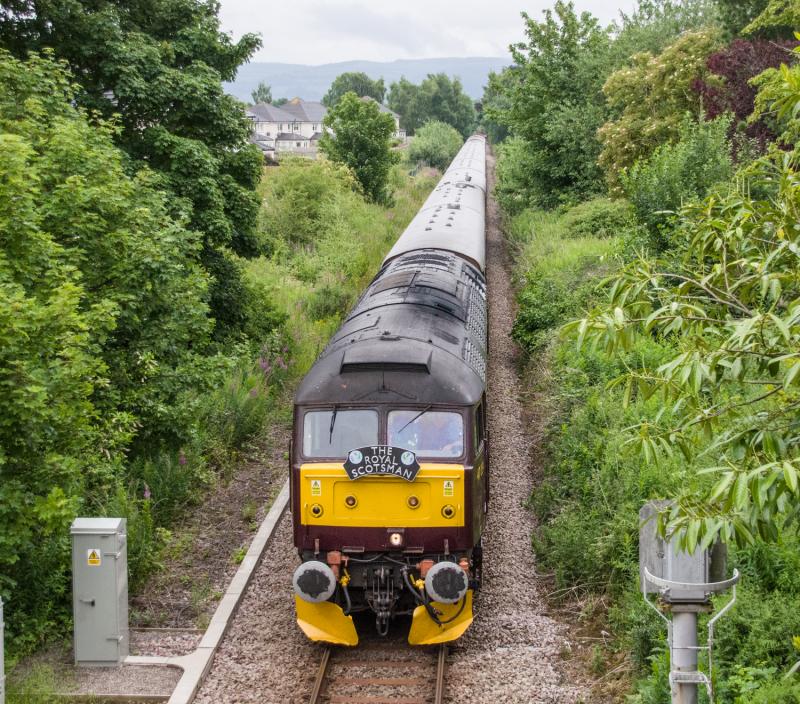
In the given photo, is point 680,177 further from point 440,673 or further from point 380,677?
point 380,677

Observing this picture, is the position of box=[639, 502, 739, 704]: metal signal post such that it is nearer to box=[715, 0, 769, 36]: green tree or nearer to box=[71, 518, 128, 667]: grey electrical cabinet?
box=[71, 518, 128, 667]: grey electrical cabinet

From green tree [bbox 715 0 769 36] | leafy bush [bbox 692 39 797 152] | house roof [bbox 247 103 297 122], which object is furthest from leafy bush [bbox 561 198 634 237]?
house roof [bbox 247 103 297 122]

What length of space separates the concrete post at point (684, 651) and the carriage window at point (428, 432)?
390 centimetres

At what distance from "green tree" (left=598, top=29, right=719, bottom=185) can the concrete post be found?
20587 mm

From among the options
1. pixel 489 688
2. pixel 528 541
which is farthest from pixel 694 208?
pixel 528 541

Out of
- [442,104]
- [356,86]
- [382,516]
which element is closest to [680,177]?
→ [382,516]

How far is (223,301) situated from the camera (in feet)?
53.0

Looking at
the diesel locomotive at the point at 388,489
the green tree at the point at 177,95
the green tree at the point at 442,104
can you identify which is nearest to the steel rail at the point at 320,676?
the diesel locomotive at the point at 388,489

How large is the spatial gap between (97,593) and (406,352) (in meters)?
3.83

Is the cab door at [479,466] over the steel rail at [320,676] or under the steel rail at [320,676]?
Result: over

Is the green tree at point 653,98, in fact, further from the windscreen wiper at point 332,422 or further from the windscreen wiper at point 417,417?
the windscreen wiper at point 332,422

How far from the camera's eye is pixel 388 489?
8.34 m

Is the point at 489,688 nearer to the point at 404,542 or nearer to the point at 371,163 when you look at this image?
the point at 404,542

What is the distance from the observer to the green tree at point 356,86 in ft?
379
